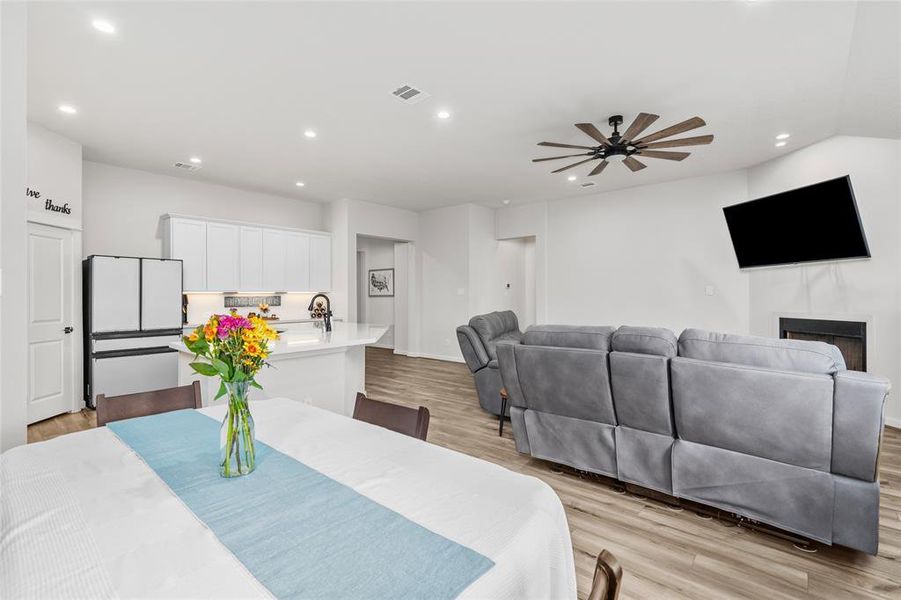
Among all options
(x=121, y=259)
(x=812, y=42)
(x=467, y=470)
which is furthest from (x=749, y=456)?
(x=121, y=259)

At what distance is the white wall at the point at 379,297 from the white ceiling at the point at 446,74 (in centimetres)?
427

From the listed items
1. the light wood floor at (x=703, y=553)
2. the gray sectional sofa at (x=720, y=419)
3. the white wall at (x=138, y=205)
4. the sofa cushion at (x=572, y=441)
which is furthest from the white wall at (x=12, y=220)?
the white wall at (x=138, y=205)

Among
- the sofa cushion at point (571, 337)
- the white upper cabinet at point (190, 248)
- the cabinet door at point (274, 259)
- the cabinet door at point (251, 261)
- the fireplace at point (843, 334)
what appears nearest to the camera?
the sofa cushion at point (571, 337)

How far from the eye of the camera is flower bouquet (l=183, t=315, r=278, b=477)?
1095 mm

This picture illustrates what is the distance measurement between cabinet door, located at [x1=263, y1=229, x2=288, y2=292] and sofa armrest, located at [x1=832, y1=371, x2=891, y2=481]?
6.41 meters

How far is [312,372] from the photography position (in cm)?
329

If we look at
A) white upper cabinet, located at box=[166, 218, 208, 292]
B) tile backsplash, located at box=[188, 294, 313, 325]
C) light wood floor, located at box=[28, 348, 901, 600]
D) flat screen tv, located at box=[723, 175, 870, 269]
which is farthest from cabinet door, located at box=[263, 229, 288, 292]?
flat screen tv, located at box=[723, 175, 870, 269]

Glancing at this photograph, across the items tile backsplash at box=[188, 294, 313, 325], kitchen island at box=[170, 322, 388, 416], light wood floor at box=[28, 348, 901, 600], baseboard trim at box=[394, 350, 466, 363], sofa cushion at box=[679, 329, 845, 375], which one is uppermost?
tile backsplash at box=[188, 294, 313, 325]

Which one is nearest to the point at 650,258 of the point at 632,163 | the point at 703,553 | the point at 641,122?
the point at 632,163

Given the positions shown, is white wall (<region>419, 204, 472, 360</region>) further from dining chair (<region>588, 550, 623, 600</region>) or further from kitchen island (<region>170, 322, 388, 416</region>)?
dining chair (<region>588, 550, 623, 600</region>)

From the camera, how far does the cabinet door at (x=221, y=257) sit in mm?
5645

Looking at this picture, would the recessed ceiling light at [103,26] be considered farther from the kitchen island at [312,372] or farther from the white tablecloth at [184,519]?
the white tablecloth at [184,519]

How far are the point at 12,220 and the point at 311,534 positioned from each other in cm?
170

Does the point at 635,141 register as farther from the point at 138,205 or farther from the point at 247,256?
the point at 138,205
